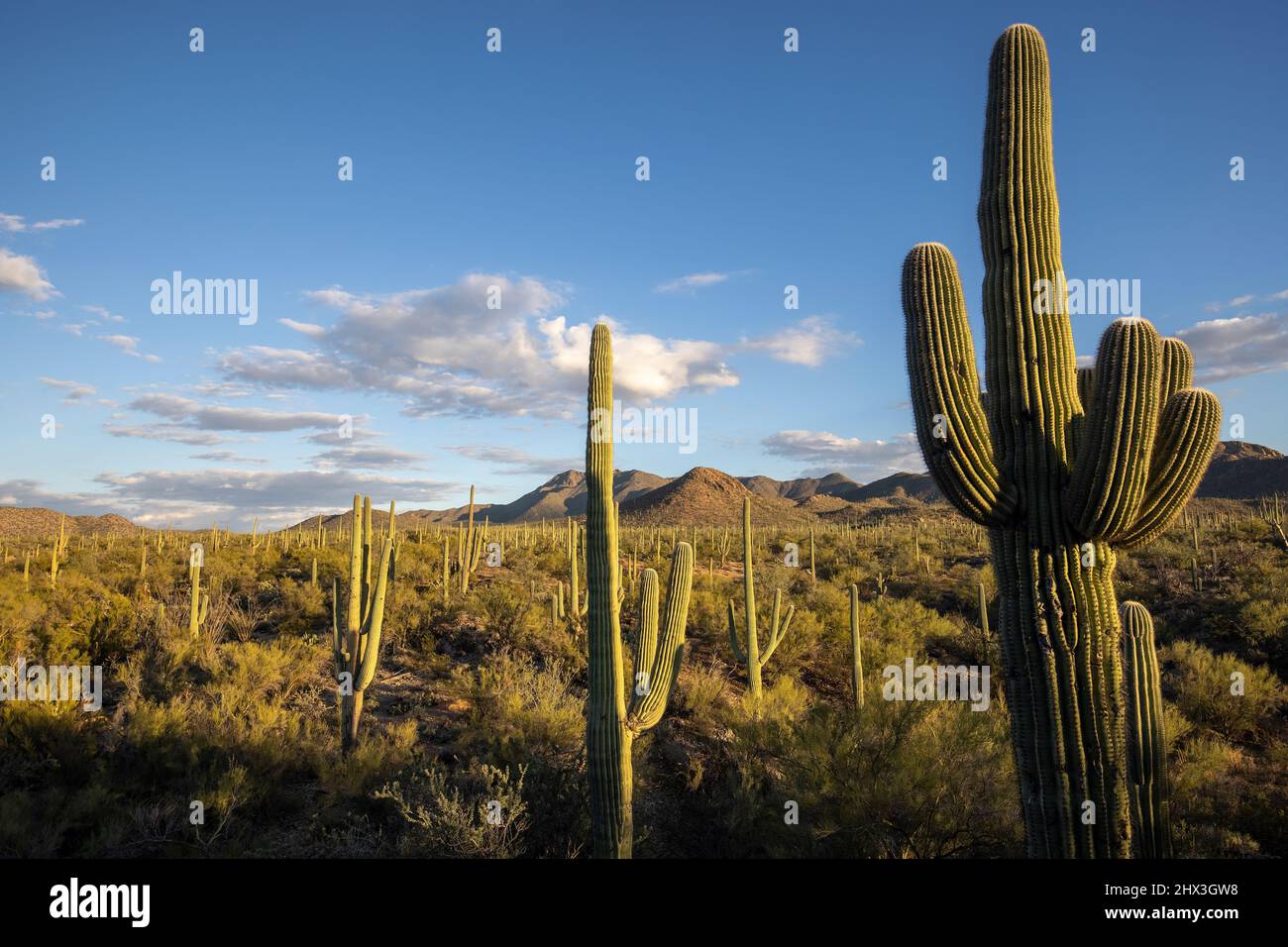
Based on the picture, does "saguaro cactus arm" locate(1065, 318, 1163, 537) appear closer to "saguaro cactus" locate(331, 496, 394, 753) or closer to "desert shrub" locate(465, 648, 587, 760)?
"desert shrub" locate(465, 648, 587, 760)

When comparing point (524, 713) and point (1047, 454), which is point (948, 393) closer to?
point (1047, 454)

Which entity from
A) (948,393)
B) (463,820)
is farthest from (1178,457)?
(463,820)

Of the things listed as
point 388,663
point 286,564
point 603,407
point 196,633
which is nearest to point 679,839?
point 603,407

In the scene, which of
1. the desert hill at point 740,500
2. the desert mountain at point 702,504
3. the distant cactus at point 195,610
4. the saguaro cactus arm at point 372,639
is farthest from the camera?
the desert mountain at point 702,504

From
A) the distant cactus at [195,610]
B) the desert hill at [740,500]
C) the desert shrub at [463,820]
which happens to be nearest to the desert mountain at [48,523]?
the desert hill at [740,500]

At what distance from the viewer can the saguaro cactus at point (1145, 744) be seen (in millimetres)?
6219

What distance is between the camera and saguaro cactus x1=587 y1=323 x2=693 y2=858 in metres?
6.57

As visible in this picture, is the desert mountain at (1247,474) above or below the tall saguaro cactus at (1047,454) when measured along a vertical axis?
above

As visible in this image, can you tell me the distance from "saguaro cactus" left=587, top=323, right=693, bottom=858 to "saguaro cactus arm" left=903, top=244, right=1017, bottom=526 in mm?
2977

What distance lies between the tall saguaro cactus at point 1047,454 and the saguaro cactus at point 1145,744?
247 cm

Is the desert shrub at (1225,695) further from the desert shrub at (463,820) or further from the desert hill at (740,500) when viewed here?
the desert hill at (740,500)
